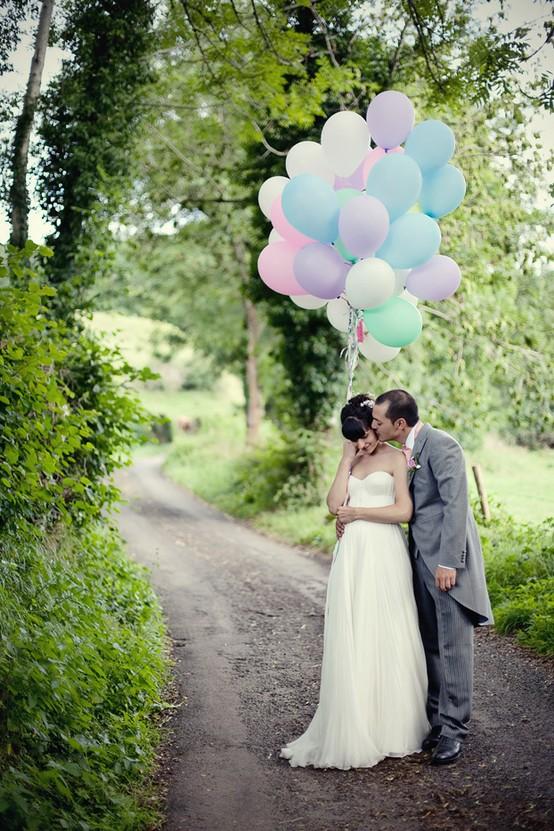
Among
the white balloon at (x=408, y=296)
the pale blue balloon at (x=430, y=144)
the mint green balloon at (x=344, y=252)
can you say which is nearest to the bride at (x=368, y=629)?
the mint green balloon at (x=344, y=252)

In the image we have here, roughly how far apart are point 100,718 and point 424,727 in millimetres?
2058

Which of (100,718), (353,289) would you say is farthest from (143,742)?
(353,289)

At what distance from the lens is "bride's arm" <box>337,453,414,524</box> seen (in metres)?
4.88

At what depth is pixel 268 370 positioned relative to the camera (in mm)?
22938

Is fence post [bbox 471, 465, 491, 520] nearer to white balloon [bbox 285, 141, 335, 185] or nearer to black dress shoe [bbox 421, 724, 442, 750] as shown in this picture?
white balloon [bbox 285, 141, 335, 185]

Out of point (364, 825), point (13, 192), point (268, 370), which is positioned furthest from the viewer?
point (268, 370)

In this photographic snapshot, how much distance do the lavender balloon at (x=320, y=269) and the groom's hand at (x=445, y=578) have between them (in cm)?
225

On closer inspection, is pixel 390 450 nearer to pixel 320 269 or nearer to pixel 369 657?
pixel 369 657

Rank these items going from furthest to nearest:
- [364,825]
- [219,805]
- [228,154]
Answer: [228,154] < [219,805] < [364,825]

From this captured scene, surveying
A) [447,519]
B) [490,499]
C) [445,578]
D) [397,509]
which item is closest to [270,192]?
[397,509]

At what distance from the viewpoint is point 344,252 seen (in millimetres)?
5801

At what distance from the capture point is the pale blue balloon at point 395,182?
5.29 m

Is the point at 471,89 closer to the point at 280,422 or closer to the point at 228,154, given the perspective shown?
the point at 280,422

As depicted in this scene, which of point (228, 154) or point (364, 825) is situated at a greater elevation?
point (228, 154)
